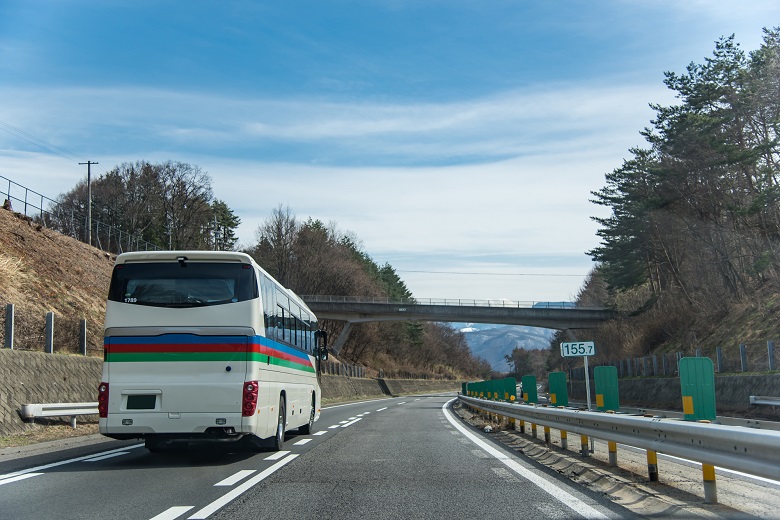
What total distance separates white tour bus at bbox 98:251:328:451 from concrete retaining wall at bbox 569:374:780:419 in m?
19.1

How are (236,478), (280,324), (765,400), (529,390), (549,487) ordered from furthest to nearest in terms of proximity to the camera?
(765,400)
(529,390)
(280,324)
(236,478)
(549,487)

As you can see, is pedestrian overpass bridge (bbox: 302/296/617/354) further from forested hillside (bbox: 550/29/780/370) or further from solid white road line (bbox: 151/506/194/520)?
solid white road line (bbox: 151/506/194/520)

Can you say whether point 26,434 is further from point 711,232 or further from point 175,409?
point 711,232

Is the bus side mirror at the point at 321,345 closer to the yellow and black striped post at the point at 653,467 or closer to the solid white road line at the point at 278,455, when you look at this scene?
the solid white road line at the point at 278,455

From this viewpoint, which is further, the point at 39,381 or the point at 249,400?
the point at 39,381

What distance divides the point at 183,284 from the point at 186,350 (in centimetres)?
110

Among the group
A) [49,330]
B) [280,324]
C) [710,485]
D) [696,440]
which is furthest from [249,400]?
[49,330]

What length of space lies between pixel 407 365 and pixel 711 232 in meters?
79.3

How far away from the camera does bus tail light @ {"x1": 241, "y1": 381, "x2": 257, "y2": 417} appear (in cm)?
1117

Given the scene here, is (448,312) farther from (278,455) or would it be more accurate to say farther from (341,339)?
(278,455)

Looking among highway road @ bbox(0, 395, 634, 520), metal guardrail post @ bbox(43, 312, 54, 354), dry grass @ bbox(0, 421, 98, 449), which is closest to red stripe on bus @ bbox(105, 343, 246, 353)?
highway road @ bbox(0, 395, 634, 520)

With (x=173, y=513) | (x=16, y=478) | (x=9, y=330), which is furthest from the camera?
(x=9, y=330)

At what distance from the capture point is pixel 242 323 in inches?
449

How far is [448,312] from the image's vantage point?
83.6 meters
